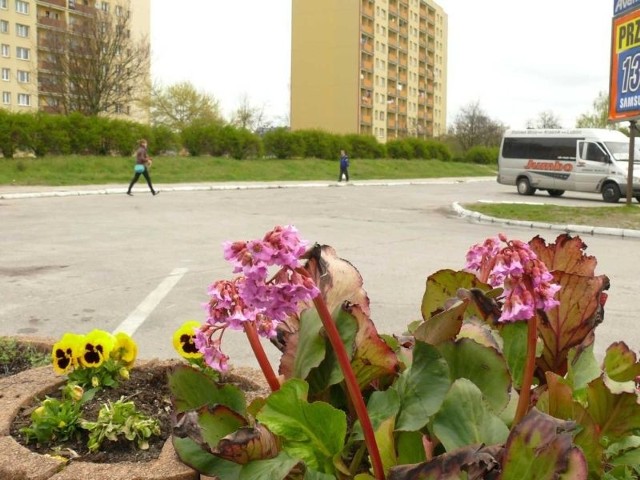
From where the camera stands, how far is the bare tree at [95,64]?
5238 cm

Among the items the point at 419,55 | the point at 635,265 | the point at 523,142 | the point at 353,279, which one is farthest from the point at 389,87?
the point at 353,279

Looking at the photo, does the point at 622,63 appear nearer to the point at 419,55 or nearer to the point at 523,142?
the point at 523,142

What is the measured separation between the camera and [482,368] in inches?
58.0

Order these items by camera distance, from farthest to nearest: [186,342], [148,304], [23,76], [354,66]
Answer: [354,66]
[23,76]
[148,304]
[186,342]

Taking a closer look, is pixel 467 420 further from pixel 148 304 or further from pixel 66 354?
pixel 148 304

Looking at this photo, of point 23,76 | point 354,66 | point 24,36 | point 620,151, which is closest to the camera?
point 620,151

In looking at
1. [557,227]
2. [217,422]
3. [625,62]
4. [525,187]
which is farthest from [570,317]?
[525,187]

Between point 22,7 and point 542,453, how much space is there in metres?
95.0

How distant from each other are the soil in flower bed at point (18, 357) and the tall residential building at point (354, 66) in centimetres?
9342

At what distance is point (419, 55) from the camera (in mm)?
119000

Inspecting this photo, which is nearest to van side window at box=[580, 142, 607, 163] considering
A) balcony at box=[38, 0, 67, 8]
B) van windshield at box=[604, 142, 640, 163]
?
van windshield at box=[604, 142, 640, 163]

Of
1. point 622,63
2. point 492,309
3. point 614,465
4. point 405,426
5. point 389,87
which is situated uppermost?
point 389,87

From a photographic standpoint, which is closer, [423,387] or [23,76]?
[423,387]

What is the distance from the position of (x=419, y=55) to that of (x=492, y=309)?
122024 mm
